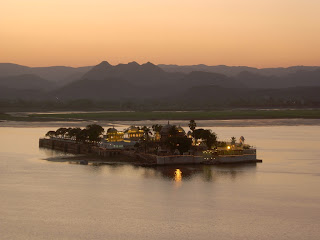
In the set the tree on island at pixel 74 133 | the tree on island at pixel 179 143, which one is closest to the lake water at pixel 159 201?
the tree on island at pixel 179 143

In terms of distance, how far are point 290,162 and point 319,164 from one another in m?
4.57

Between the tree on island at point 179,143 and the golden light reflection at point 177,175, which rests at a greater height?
the tree on island at point 179,143

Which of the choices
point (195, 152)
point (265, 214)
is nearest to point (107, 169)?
point (195, 152)

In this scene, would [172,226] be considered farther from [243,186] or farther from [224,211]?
[243,186]

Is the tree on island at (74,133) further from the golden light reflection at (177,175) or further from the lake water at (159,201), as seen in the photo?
the golden light reflection at (177,175)

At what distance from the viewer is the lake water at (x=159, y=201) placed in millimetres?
50906

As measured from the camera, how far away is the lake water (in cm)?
5091

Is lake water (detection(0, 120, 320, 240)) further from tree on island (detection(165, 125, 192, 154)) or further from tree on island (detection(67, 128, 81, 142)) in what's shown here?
tree on island (detection(67, 128, 81, 142))

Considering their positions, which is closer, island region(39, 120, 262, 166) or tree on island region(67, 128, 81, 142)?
island region(39, 120, 262, 166)

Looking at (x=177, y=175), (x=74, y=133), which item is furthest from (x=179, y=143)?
(x=74, y=133)

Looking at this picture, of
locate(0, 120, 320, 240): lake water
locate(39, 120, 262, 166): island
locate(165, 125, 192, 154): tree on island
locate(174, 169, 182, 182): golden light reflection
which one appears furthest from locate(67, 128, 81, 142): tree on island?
locate(174, 169, 182, 182): golden light reflection

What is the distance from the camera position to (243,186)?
73.1 metres

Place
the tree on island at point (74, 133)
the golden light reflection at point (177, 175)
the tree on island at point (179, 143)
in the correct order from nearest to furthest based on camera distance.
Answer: the golden light reflection at point (177, 175) < the tree on island at point (179, 143) < the tree on island at point (74, 133)

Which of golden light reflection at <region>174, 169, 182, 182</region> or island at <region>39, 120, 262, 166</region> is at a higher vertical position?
island at <region>39, 120, 262, 166</region>
